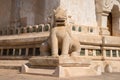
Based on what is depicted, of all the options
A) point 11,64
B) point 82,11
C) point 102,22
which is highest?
point 82,11

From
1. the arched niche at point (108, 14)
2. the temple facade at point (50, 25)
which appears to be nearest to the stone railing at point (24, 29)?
the temple facade at point (50, 25)

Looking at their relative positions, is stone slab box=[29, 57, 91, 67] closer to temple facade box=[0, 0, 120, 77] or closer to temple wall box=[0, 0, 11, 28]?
temple facade box=[0, 0, 120, 77]

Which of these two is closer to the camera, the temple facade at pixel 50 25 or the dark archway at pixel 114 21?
the temple facade at pixel 50 25

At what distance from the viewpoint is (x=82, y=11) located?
993cm

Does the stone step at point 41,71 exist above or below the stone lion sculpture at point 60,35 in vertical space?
below

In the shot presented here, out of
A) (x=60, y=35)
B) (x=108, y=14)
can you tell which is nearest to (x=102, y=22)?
(x=108, y=14)

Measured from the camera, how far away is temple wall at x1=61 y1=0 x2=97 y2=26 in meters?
9.52

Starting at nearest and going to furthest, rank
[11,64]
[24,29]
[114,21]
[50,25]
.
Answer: [50,25] → [11,64] → [24,29] → [114,21]

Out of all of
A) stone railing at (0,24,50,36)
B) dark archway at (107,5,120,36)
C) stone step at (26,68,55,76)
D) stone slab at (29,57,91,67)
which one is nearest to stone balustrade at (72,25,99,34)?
stone railing at (0,24,50,36)

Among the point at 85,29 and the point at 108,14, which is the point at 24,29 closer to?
the point at 85,29

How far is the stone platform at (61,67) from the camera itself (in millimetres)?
6008

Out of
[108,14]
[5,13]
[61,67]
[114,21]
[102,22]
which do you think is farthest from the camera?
[114,21]

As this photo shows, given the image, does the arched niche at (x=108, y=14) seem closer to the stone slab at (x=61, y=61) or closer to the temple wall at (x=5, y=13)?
the stone slab at (x=61, y=61)

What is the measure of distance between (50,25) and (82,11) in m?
2.25
